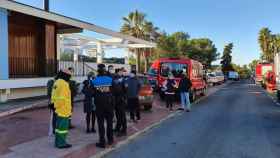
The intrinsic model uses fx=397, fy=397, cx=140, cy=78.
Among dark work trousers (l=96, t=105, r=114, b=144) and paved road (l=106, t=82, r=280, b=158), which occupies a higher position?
dark work trousers (l=96, t=105, r=114, b=144)

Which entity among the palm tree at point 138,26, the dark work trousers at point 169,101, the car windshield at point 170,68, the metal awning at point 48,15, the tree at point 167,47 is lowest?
the dark work trousers at point 169,101

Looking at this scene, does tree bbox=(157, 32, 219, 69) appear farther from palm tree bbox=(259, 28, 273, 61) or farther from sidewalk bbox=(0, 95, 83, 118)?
sidewalk bbox=(0, 95, 83, 118)

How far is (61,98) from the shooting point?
8523 millimetres

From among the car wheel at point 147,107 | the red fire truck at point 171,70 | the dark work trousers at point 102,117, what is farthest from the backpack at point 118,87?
the red fire truck at point 171,70

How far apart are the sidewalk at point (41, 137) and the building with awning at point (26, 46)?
102 inches

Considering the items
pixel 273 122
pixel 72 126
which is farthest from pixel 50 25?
pixel 273 122

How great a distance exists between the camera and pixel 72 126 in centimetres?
1185

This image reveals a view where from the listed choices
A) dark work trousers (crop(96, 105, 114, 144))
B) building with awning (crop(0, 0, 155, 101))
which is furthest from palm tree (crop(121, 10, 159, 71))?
dark work trousers (crop(96, 105, 114, 144))

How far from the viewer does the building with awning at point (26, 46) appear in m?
16.4

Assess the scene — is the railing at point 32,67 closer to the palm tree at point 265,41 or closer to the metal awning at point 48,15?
the metal awning at point 48,15

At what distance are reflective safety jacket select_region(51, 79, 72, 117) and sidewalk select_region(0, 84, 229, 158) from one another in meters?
0.85

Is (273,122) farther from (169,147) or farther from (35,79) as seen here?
(35,79)

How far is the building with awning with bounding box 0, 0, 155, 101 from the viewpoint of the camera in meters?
16.4

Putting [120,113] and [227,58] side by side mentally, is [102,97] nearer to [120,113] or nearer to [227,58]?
[120,113]
